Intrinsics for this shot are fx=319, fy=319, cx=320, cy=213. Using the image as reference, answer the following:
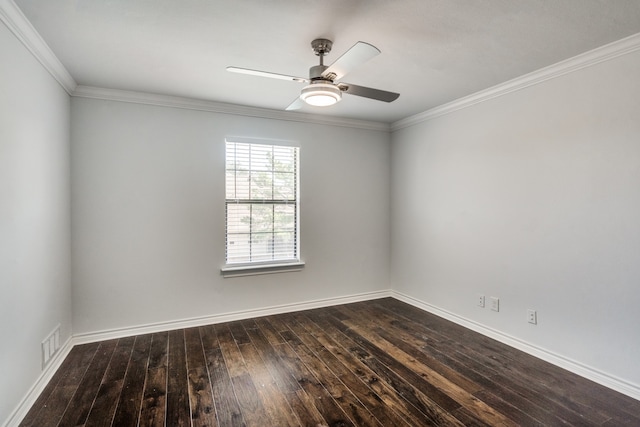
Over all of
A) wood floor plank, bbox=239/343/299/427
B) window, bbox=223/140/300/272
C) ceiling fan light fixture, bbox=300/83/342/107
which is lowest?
wood floor plank, bbox=239/343/299/427

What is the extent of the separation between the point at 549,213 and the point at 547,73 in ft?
3.89

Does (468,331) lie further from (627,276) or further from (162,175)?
(162,175)

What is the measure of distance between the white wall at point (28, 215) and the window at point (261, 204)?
1.55 metres

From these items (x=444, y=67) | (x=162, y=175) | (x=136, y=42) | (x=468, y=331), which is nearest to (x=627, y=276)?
(x=468, y=331)

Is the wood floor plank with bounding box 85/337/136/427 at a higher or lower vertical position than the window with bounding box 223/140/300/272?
lower

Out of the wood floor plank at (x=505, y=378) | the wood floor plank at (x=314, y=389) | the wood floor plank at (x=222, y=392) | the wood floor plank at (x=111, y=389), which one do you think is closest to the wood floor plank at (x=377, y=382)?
the wood floor plank at (x=314, y=389)

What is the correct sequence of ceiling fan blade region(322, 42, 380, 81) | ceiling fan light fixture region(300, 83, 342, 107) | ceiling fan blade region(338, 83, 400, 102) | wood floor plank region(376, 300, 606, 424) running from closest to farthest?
ceiling fan blade region(322, 42, 380, 81) → wood floor plank region(376, 300, 606, 424) → ceiling fan light fixture region(300, 83, 342, 107) → ceiling fan blade region(338, 83, 400, 102)

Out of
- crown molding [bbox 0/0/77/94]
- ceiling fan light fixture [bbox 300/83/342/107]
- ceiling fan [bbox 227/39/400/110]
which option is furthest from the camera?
ceiling fan light fixture [bbox 300/83/342/107]

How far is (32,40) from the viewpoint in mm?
2123

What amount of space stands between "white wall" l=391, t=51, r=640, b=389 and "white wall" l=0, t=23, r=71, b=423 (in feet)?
12.5

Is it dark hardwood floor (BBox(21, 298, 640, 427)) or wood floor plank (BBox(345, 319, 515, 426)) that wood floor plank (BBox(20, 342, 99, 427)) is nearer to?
dark hardwood floor (BBox(21, 298, 640, 427))

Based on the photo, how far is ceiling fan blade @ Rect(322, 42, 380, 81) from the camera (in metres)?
1.73

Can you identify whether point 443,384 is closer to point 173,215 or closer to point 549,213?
point 549,213

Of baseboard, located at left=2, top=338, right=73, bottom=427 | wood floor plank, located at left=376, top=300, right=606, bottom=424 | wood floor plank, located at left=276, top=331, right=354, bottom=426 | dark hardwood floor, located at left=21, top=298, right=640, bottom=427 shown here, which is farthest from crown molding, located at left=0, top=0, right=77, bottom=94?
wood floor plank, located at left=376, top=300, right=606, bottom=424
